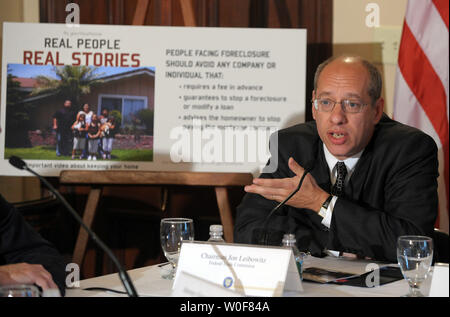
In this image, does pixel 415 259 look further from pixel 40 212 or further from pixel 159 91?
pixel 40 212

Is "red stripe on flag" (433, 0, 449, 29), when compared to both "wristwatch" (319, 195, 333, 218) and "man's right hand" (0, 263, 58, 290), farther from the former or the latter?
"man's right hand" (0, 263, 58, 290)

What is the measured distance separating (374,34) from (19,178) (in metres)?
2.54

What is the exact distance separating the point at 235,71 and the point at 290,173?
1109 millimetres

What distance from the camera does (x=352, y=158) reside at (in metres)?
2.33

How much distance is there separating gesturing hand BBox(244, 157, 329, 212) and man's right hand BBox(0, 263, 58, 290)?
2.67 ft

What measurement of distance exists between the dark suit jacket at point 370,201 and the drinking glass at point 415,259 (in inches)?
21.8

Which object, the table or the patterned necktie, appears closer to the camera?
the table

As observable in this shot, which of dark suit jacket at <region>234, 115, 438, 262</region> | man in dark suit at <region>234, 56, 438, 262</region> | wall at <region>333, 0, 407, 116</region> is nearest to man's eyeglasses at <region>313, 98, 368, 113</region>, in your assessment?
man in dark suit at <region>234, 56, 438, 262</region>

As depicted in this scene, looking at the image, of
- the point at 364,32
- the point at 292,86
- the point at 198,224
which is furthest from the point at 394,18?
the point at 198,224

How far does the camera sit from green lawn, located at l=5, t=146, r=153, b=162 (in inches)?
130

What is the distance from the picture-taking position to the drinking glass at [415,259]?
4.70 ft

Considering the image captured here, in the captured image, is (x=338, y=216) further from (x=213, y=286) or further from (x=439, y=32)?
(x=439, y=32)

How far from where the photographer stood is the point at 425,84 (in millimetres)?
3398

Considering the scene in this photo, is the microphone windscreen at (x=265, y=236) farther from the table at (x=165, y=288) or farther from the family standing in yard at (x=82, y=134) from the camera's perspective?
the family standing in yard at (x=82, y=134)
